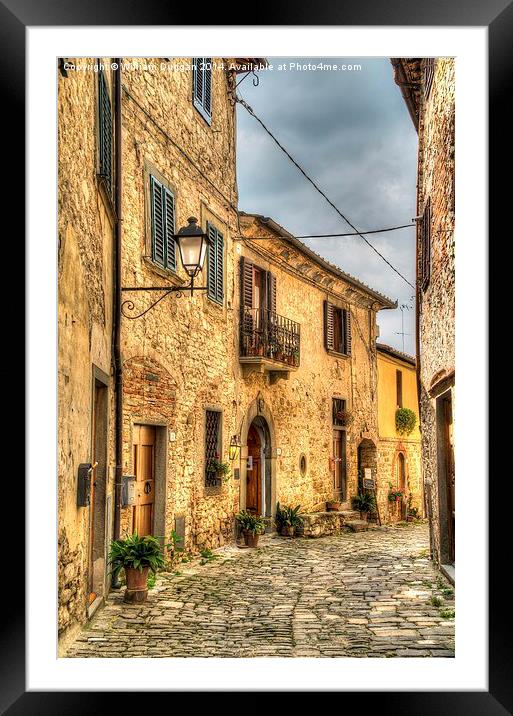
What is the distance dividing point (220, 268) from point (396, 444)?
389 inches

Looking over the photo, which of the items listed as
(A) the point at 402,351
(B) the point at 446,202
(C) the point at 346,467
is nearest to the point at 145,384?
(B) the point at 446,202

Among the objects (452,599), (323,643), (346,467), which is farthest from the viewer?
(346,467)

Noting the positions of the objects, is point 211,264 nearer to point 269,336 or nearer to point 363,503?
Answer: point 269,336

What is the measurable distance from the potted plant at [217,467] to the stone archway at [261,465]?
86.5 inches

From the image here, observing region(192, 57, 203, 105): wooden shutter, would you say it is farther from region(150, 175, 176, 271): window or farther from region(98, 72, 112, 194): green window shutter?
region(98, 72, 112, 194): green window shutter

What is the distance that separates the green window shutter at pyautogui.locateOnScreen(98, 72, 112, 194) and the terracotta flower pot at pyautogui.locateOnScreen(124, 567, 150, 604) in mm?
3409

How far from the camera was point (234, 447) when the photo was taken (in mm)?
11820

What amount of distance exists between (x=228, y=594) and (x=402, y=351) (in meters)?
13.7

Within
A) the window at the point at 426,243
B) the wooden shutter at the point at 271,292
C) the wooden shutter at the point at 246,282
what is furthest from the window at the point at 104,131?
the wooden shutter at the point at 271,292

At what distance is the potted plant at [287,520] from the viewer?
13297 millimetres

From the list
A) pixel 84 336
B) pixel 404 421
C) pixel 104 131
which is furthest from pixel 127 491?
pixel 404 421

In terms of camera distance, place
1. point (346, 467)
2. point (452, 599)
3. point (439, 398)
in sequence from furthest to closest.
Result: point (346, 467)
point (439, 398)
point (452, 599)
